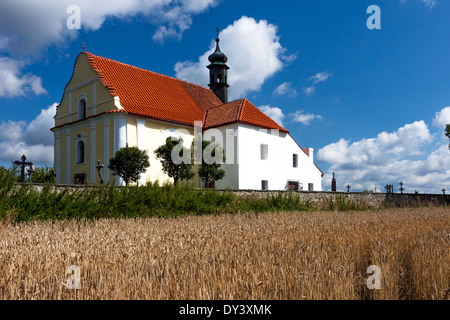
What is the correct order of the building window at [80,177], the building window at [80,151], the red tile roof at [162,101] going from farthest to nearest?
the building window at [80,151] → the building window at [80,177] → the red tile roof at [162,101]

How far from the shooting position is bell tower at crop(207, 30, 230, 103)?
3825 centimetres

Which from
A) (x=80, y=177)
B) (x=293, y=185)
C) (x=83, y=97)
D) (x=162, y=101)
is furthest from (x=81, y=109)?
(x=293, y=185)

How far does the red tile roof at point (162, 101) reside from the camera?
1057 inches

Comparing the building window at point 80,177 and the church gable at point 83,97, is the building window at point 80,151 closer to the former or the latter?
the building window at point 80,177

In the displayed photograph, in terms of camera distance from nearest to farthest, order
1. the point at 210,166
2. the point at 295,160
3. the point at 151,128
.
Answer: the point at 210,166, the point at 151,128, the point at 295,160

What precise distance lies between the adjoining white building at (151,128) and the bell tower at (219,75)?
5699 millimetres

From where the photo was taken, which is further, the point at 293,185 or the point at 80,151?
the point at 293,185

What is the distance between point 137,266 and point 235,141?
24077 mm

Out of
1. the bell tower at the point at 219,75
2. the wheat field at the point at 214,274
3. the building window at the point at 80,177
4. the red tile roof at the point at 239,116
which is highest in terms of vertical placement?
the bell tower at the point at 219,75

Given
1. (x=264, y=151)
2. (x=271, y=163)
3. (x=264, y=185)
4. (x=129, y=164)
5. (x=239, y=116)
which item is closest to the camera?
(x=129, y=164)

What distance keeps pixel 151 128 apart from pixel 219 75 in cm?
1467

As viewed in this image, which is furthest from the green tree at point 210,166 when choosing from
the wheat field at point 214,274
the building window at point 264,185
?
the wheat field at point 214,274

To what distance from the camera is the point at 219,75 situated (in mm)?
38594

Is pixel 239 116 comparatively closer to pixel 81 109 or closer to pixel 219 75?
pixel 219 75
